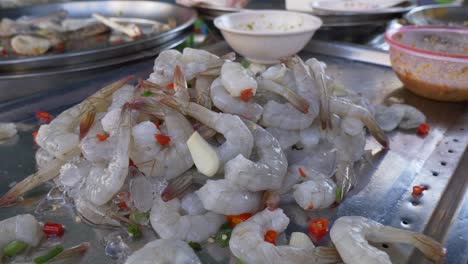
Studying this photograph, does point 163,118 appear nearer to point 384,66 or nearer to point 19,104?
point 19,104

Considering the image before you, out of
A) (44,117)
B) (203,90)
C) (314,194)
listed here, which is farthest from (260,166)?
(44,117)

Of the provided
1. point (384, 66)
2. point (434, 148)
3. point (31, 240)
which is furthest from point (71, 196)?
point (384, 66)

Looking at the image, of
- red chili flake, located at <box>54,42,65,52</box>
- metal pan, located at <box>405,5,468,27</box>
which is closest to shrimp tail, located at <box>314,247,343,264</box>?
metal pan, located at <box>405,5,468,27</box>

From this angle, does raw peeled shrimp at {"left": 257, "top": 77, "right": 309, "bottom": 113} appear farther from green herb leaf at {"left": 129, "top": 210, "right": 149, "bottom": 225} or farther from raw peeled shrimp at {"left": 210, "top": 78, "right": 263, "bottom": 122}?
green herb leaf at {"left": 129, "top": 210, "right": 149, "bottom": 225}

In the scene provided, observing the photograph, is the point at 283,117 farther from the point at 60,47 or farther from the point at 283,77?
the point at 60,47

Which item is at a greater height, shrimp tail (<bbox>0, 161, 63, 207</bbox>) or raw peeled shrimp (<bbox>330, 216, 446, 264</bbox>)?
raw peeled shrimp (<bbox>330, 216, 446, 264</bbox>)

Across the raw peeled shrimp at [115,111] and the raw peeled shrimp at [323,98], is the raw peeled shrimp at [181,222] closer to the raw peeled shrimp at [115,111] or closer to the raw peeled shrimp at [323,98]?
the raw peeled shrimp at [115,111]

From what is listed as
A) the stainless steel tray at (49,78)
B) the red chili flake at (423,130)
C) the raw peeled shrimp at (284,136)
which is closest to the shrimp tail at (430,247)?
the raw peeled shrimp at (284,136)
